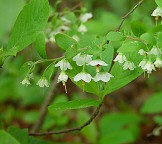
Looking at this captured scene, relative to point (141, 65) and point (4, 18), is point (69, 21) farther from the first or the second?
point (4, 18)

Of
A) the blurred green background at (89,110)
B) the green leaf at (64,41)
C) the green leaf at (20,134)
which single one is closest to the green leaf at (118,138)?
the blurred green background at (89,110)

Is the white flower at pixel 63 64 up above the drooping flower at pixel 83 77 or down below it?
above

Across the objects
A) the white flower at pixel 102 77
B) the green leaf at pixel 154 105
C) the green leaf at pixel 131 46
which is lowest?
the green leaf at pixel 154 105

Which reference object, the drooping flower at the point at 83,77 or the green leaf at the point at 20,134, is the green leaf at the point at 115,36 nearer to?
the drooping flower at the point at 83,77

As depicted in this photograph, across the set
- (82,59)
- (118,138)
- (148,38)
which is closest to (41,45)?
(82,59)

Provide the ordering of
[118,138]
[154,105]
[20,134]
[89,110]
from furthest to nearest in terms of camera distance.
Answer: [89,110]
[154,105]
[118,138]
[20,134]

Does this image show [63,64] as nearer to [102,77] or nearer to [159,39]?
[102,77]

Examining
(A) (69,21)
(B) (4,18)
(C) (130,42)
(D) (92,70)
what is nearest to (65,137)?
(B) (4,18)
